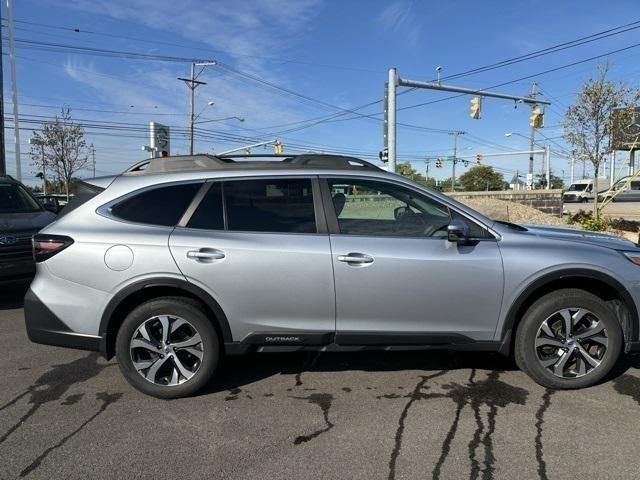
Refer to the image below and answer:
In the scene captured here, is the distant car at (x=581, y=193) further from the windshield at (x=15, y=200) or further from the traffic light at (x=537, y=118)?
the windshield at (x=15, y=200)

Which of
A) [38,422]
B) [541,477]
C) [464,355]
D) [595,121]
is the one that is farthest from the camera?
[595,121]

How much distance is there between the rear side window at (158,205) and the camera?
3881 mm

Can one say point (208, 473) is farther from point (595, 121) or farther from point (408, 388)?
point (595, 121)

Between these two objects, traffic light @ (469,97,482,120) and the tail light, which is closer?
the tail light

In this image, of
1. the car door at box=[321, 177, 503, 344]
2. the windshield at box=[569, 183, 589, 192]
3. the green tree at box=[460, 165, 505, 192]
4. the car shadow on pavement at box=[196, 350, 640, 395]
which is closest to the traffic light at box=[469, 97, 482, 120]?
the car shadow on pavement at box=[196, 350, 640, 395]

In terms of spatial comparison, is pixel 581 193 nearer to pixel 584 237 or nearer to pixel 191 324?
pixel 584 237

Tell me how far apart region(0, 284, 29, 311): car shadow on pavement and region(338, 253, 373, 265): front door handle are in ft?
17.7

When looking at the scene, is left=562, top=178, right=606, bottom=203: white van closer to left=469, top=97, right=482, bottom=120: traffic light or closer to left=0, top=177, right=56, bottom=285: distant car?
left=469, top=97, right=482, bottom=120: traffic light

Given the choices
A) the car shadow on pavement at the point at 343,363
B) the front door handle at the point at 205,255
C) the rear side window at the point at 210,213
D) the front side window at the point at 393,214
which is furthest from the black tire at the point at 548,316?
the rear side window at the point at 210,213

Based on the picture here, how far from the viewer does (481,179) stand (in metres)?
100

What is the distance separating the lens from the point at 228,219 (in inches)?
153

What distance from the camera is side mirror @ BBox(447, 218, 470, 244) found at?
370 centimetres

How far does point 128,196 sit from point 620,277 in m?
3.79

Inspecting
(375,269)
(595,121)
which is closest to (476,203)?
(595,121)
